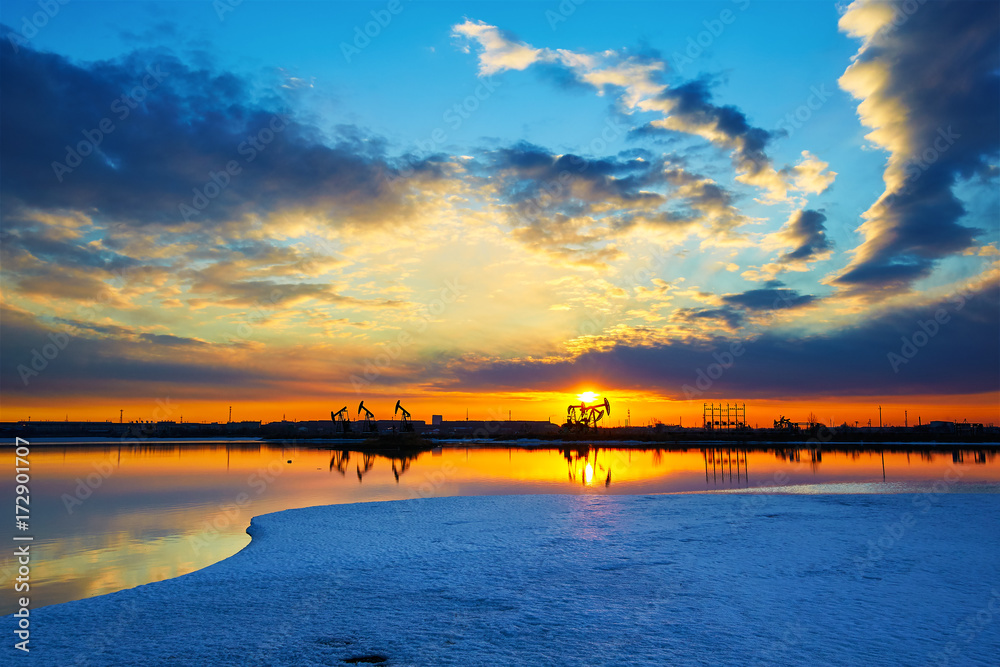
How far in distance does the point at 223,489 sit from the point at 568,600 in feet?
77.8

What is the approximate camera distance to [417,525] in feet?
51.4

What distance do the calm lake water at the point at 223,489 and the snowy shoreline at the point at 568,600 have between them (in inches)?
84.8

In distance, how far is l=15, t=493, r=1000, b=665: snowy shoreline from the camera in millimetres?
6680

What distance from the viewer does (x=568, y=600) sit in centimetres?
863

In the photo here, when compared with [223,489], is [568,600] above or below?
above

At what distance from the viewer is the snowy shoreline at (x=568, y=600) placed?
6.68 m

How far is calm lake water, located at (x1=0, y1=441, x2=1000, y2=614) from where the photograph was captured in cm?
1234

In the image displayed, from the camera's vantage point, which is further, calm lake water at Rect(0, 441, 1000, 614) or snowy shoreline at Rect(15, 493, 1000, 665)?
calm lake water at Rect(0, 441, 1000, 614)

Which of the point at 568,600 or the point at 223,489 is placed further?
the point at 223,489

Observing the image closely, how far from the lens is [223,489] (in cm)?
2745

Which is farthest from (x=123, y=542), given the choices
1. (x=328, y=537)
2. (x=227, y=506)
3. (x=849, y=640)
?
(x=849, y=640)

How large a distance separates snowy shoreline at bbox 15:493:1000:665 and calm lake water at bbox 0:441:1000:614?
215 cm

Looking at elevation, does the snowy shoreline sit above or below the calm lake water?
above

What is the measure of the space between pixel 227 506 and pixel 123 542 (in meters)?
6.78
